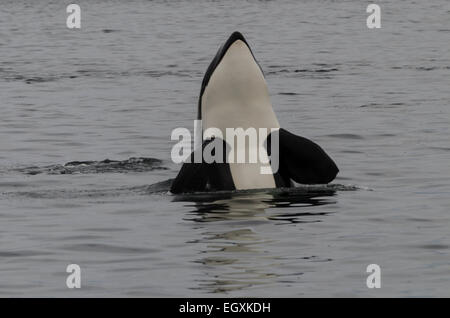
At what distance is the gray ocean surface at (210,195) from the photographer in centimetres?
1048

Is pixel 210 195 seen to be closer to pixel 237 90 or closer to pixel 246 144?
pixel 246 144

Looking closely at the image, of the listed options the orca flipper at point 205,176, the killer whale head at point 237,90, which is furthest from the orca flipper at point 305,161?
the orca flipper at point 205,176

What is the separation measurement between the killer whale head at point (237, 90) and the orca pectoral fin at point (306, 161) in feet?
0.88

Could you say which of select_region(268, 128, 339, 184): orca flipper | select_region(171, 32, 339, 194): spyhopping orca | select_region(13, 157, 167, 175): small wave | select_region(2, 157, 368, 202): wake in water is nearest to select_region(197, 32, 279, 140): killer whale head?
select_region(171, 32, 339, 194): spyhopping orca

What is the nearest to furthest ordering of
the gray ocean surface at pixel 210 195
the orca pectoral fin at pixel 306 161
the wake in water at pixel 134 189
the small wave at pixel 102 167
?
the gray ocean surface at pixel 210 195 → the orca pectoral fin at pixel 306 161 → the wake in water at pixel 134 189 → the small wave at pixel 102 167

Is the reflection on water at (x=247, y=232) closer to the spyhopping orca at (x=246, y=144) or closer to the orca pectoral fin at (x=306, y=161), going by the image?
the spyhopping orca at (x=246, y=144)

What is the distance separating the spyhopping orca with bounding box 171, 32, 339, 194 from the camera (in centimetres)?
1339

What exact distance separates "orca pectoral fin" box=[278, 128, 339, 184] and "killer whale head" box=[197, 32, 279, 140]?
0.88ft

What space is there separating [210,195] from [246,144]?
0.67 metres

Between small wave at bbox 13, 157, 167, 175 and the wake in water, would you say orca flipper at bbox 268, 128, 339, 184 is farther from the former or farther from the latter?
small wave at bbox 13, 157, 167, 175

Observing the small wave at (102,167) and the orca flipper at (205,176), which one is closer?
the orca flipper at (205,176)

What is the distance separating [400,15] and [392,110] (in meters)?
27.1

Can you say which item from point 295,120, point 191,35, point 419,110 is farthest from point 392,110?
point 191,35

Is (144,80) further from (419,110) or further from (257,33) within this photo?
(257,33)
